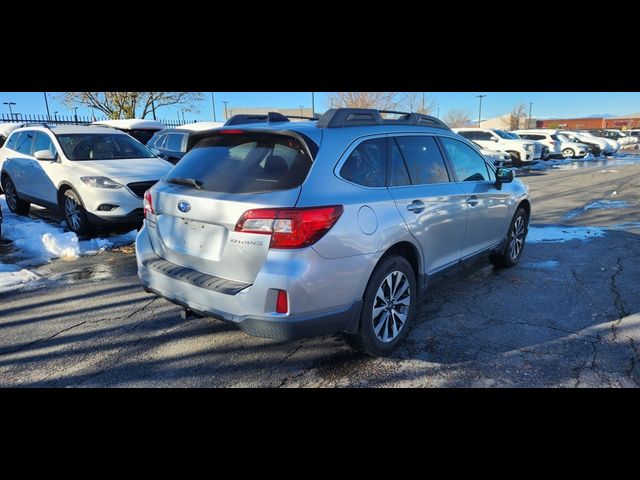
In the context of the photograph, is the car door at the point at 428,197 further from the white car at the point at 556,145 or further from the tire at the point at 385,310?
the white car at the point at 556,145

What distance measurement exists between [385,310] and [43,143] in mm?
7189

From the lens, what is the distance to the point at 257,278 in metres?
2.69

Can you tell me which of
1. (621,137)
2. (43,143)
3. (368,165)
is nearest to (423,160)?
(368,165)

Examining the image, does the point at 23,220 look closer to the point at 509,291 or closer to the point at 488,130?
the point at 509,291

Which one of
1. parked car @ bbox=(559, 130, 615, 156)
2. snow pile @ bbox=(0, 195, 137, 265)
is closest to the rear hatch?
snow pile @ bbox=(0, 195, 137, 265)

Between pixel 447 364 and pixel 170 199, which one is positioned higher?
pixel 170 199

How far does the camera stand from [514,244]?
5.48m

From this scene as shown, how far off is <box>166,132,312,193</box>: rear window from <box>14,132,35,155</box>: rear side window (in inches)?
249

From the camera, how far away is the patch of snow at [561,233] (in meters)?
6.92

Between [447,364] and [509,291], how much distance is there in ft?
6.15

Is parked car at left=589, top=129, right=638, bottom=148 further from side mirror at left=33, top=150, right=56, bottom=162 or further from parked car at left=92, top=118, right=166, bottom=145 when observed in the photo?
side mirror at left=33, top=150, right=56, bottom=162

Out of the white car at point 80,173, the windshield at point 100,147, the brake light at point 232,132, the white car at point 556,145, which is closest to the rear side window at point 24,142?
the white car at point 80,173

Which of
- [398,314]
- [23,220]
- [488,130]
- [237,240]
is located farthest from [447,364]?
[488,130]

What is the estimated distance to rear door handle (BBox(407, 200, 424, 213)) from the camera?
341 centimetres
